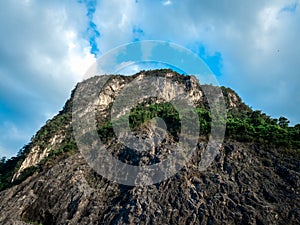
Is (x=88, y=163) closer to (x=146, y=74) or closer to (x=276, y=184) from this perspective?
(x=276, y=184)

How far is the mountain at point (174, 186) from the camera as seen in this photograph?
79.2 ft

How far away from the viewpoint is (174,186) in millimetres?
27125

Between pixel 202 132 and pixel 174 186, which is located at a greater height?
Result: pixel 202 132

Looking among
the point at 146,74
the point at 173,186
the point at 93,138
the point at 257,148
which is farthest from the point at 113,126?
the point at 146,74

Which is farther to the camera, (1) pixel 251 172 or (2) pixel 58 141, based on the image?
(2) pixel 58 141

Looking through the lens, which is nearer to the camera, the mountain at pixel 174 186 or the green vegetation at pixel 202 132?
the mountain at pixel 174 186

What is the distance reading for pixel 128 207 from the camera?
2572 cm

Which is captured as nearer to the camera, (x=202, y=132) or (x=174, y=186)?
(x=174, y=186)

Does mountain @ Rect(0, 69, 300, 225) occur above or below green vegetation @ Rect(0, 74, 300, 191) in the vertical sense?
below

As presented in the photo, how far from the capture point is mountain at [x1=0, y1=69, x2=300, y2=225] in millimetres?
24141

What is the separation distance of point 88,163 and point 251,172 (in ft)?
59.3

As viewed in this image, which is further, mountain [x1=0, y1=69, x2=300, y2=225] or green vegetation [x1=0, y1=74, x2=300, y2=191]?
green vegetation [x1=0, y1=74, x2=300, y2=191]

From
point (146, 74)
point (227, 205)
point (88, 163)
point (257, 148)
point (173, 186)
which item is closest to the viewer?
point (227, 205)

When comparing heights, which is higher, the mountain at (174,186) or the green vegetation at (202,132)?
the green vegetation at (202,132)
